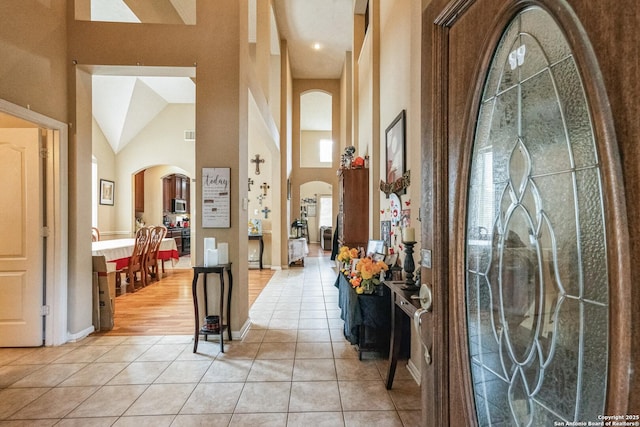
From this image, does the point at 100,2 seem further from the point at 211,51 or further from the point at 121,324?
the point at 121,324

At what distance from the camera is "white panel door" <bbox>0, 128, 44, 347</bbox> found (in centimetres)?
302

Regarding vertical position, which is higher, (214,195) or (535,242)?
(214,195)

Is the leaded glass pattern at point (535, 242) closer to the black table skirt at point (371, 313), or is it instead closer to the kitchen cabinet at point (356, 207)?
the black table skirt at point (371, 313)

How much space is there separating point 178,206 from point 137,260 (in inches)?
218

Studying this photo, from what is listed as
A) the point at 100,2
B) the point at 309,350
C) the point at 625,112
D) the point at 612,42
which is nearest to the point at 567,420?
the point at 625,112

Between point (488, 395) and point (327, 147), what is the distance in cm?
1415

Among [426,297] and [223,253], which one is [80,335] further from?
[426,297]

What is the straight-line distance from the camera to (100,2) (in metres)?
4.88

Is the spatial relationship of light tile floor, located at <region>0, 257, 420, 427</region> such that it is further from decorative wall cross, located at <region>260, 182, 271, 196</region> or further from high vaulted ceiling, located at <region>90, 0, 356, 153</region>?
decorative wall cross, located at <region>260, 182, 271, 196</region>

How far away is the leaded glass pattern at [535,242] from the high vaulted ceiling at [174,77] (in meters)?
5.57

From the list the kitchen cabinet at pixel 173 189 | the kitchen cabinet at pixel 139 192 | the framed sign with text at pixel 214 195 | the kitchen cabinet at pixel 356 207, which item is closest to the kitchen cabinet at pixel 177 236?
the kitchen cabinet at pixel 173 189

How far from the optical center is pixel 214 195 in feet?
10.7

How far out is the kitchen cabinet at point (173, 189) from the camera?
10.2 metres

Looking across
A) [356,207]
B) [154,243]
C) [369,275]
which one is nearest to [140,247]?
[154,243]
